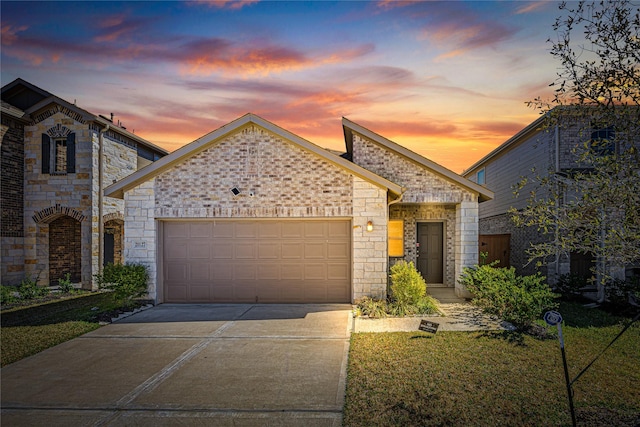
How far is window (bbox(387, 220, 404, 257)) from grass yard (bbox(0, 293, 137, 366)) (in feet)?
28.4

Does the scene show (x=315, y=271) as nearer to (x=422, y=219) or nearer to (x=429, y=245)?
(x=422, y=219)

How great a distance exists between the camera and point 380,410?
14.6 feet

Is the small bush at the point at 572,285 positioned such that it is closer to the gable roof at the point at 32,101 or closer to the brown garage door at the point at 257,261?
the brown garage door at the point at 257,261

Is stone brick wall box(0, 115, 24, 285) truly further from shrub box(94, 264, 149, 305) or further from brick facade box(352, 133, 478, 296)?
brick facade box(352, 133, 478, 296)

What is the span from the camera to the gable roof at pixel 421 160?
11562 millimetres

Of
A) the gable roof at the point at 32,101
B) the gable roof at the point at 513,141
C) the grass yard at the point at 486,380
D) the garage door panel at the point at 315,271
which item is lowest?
the grass yard at the point at 486,380

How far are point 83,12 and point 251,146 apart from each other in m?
5.92

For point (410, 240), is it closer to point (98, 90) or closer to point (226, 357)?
point (226, 357)

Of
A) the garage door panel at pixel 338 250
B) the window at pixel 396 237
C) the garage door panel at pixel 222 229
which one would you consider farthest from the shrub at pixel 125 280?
the window at pixel 396 237

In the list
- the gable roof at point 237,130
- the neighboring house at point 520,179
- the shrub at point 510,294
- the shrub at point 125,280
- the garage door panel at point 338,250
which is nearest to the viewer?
the shrub at point 510,294

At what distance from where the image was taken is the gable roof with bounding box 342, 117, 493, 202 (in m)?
11.6

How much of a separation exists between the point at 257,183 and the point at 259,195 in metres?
0.34

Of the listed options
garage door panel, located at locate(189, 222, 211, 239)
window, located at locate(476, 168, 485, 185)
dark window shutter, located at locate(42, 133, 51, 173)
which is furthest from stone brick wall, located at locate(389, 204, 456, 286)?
dark window shutter, located at locate(42, 133, 51, 173)

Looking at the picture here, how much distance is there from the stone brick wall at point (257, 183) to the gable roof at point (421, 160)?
2.50 meters
